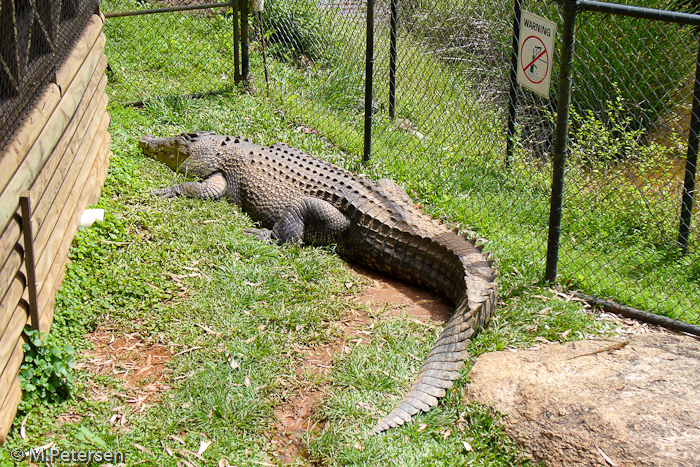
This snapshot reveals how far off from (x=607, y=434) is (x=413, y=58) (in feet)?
15.9

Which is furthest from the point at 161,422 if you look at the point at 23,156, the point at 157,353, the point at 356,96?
the point at 356,96

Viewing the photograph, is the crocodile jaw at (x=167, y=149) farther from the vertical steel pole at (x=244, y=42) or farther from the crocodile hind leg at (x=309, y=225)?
the vertical steel pole at (x=244, y=42)

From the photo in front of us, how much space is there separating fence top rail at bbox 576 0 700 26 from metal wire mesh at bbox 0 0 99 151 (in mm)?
3497

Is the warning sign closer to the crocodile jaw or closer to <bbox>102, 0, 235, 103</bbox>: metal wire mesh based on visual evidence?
the crocodile jaw

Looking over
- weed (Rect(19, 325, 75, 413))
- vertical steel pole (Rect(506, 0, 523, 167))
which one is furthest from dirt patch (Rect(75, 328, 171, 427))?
vertical steel pole (Rect(506, 0, 523, 167))

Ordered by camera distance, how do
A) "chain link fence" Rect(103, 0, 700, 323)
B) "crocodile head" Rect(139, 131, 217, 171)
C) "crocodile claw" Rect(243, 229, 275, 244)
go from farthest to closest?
"crocodile head" Rect(139, 131, 217, 171) → "crocodile claw" Rect(243, 229, 275, 244) → "chain link fence" Rect(103, 0, 700, 323)

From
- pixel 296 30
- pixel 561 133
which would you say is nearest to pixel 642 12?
pixel 561 133

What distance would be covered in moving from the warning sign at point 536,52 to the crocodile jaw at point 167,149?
3.56 meters

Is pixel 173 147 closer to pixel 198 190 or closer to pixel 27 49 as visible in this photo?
pixel 198 190

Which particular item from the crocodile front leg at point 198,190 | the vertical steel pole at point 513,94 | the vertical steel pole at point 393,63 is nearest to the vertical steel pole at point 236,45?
the vertical steel pole at point 393,63

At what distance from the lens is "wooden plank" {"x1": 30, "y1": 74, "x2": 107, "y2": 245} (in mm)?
3695

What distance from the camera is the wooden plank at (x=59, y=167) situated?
3695 millimetres

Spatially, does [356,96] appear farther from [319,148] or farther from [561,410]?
[561,410]

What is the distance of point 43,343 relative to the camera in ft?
11.3
